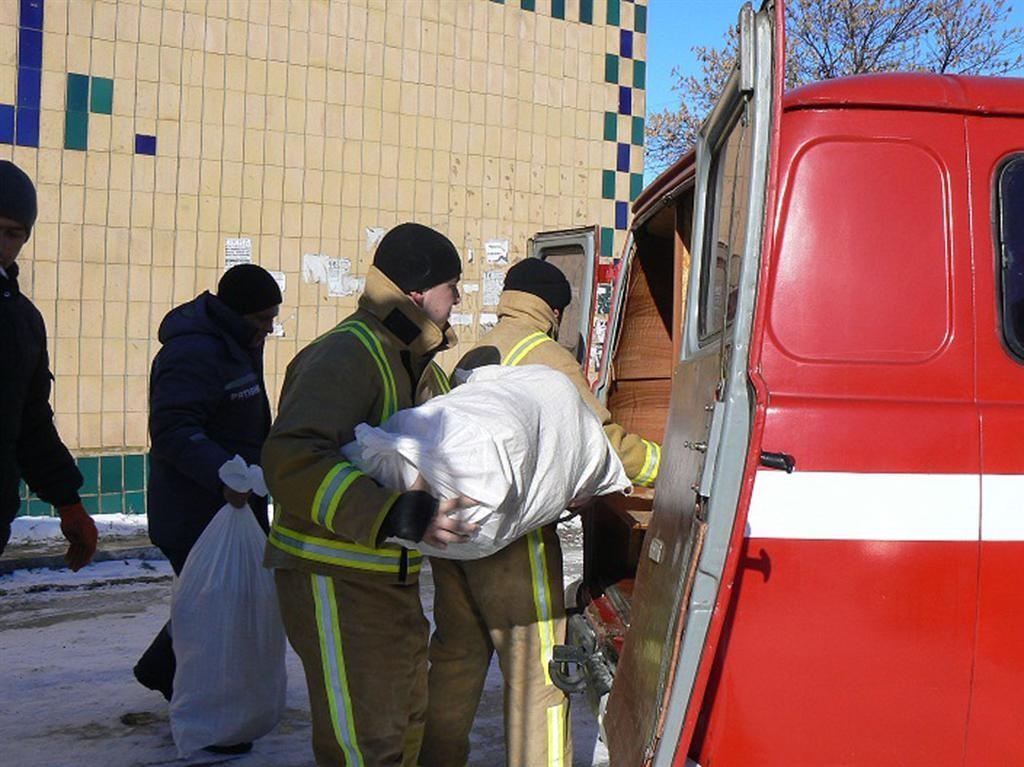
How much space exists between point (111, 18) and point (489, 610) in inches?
229

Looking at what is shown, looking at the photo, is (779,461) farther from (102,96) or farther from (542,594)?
(102,96)

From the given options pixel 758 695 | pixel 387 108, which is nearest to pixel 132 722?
pixel 758 695

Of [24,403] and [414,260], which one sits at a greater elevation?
[414,260]

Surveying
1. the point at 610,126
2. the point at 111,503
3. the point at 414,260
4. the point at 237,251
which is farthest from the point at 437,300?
the point at 610,126

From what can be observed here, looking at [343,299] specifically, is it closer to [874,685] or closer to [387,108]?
[387,108]

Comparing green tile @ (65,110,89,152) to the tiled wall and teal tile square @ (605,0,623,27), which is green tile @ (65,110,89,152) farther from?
teal tile square @ (605,0,623,27)

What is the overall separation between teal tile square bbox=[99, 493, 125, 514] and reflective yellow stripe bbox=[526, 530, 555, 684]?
17.2 feet

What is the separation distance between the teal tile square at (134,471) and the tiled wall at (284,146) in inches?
3.0

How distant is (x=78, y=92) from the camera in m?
7.74

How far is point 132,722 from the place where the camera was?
4578mm

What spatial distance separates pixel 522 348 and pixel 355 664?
56.2 inches

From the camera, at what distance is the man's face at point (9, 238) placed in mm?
3232

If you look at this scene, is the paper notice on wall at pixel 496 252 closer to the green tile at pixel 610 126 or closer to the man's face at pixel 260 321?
the green tile at pixel 610 126

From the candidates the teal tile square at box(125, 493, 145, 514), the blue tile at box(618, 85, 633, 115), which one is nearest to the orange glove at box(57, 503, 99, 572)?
the teal tile square at box(125, 493, 145, 514)
